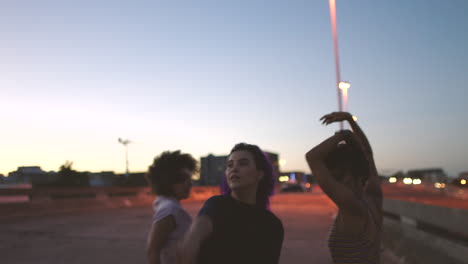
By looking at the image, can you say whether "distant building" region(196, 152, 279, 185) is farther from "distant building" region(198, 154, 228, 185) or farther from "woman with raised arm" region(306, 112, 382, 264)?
"woman with raised arm" region(306, 112, 382, 264)

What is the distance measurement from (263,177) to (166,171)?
945mm

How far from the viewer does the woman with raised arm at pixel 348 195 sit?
2617 millimetres

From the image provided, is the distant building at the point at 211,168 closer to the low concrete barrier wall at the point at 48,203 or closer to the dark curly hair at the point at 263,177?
the low concrete barrier wall at the point at 48,203

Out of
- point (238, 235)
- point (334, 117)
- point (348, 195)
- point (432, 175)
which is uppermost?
point (334, 117)

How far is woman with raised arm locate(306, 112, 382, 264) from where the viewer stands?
103 inches

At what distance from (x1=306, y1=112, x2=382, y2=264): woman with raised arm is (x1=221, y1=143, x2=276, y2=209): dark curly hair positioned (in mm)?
441

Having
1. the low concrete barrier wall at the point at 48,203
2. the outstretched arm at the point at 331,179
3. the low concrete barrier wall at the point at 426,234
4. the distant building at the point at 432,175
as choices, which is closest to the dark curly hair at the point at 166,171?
the outstretched arm at the point at 331,179

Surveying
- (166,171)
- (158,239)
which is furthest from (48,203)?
(158,239)

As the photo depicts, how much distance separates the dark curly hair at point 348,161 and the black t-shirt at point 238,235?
24.0 inches

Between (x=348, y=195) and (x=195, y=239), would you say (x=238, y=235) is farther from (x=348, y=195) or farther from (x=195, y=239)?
(x=348, y=195)

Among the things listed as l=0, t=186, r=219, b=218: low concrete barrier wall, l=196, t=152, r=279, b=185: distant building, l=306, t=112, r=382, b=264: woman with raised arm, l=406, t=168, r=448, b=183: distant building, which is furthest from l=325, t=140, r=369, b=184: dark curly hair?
l=196, t=152, r=279, b=185: distant building

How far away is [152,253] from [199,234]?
1017 millimetres

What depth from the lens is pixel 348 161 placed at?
9.39ft

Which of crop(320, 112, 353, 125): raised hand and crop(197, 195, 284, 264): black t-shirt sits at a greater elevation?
crop(320, 112, 353, 125): raised hand
